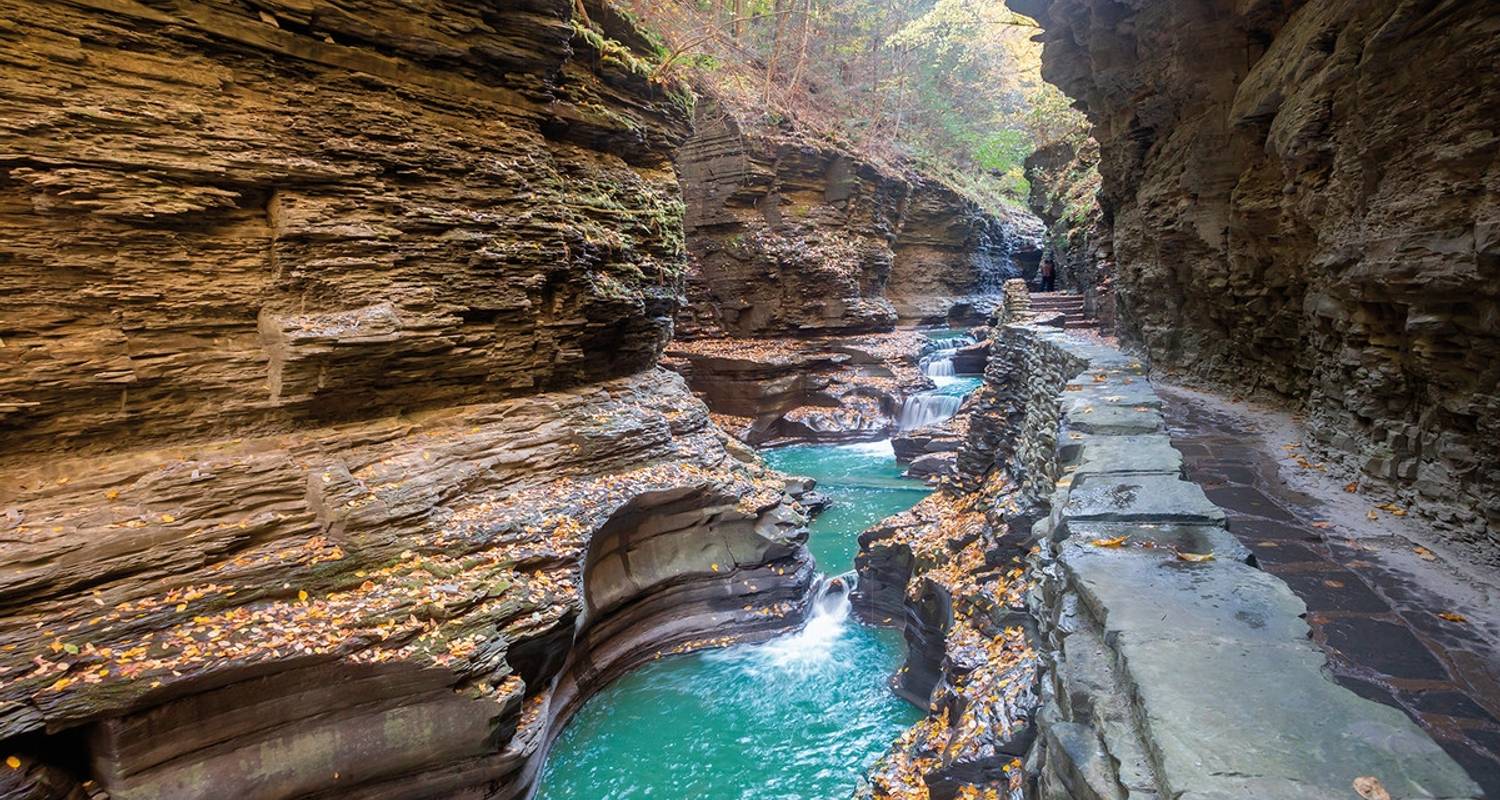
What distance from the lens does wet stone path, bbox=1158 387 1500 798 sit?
106 inches

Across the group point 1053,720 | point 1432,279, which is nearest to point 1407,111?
point 1432,279

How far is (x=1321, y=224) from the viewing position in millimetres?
6141

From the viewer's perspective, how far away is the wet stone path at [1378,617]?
268 cm

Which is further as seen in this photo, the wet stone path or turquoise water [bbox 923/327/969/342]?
turquoise water [bbox 923/327/969/342]

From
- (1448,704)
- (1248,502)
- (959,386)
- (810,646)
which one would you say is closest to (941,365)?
(959,386)

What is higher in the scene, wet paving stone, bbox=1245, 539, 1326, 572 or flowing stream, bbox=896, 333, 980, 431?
wet paving stone, bbox=1245, 539, 1326, 572

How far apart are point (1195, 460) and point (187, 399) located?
35.2ft

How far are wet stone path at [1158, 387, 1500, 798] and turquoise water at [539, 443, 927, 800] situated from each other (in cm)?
531

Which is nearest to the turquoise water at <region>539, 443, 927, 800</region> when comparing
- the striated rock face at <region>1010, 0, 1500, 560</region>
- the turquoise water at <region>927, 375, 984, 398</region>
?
the striated rock face at <region>1010, 0, 1500, 560</region>

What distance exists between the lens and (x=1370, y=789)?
2037 millimetres

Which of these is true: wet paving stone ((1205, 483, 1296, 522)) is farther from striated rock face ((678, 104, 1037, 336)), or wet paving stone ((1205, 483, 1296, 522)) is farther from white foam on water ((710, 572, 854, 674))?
striated rock face ((678, 104, 1037, 336))

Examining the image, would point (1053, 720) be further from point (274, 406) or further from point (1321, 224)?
point (274, 406)

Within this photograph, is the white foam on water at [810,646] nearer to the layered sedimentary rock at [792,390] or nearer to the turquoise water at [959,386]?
the layered sedimentary rock at [792,390]

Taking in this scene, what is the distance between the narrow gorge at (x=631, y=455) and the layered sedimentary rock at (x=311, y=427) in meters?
0.04
